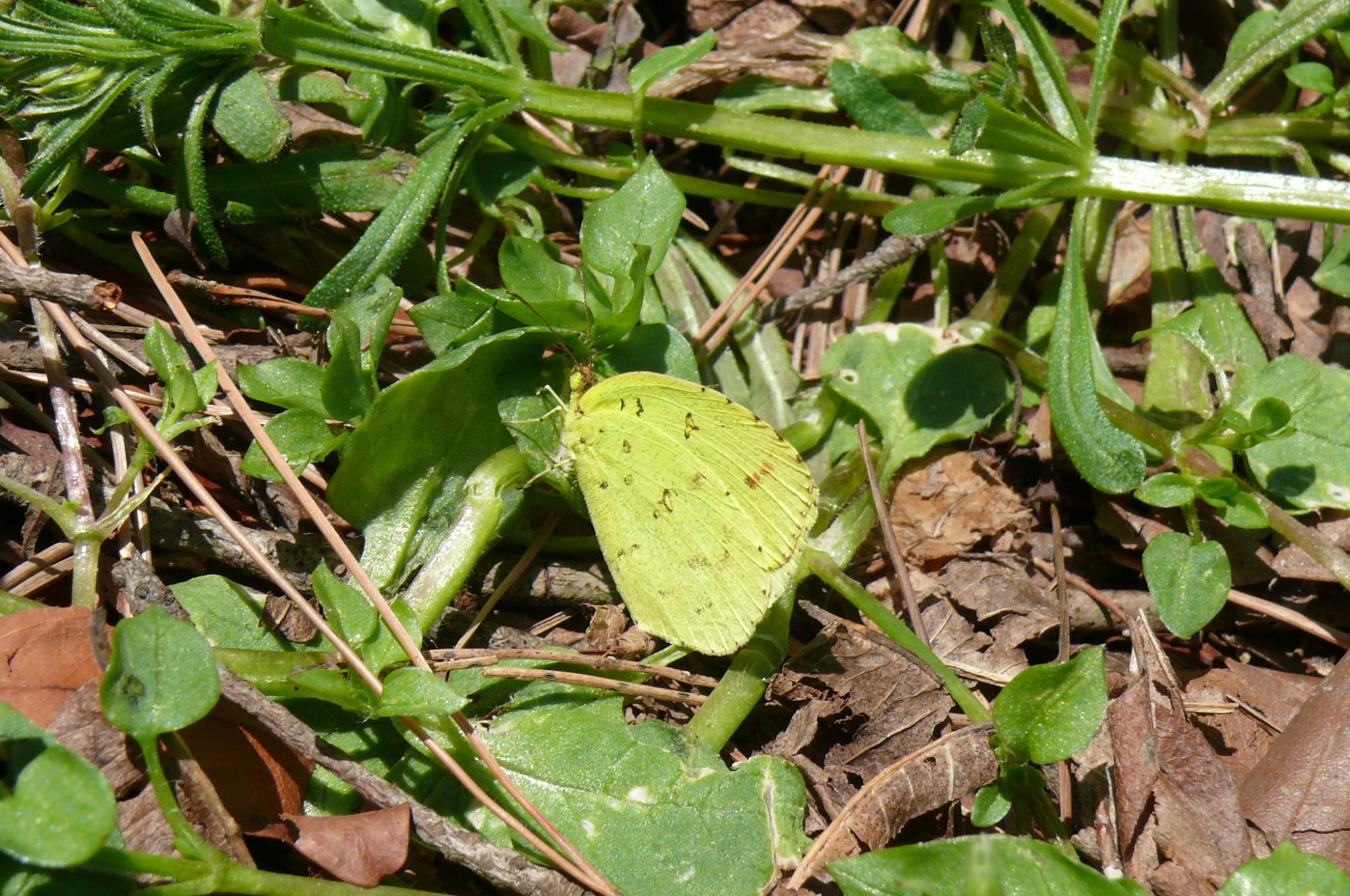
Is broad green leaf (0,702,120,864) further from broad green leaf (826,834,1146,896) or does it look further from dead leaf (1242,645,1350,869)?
dead leaf (1242,645,1350,869)

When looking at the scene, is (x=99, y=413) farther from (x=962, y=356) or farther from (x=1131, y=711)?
(x=1131, y=711)

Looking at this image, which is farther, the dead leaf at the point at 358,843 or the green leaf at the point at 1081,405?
the green leaf at the point at 1081,405

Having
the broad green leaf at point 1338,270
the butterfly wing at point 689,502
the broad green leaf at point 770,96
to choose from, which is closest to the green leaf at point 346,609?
the butterfly wing at point 689,502

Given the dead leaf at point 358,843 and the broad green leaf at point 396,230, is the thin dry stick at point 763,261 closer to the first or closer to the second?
the broad green leaf at point 396,230

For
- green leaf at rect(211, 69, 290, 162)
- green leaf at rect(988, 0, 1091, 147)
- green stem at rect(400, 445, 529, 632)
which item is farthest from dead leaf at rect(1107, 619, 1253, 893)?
green leaf at rect(211, 69, 290, 162)

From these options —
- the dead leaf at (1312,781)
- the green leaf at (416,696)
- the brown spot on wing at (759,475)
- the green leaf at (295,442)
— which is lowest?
the dead leaf at (1312,781)
